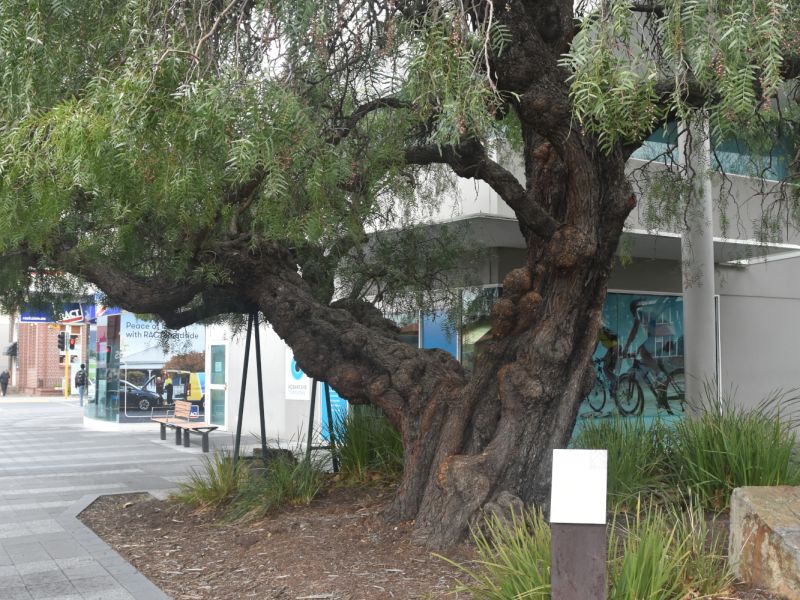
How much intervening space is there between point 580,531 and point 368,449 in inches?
237

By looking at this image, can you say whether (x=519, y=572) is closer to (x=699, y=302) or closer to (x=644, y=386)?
(x=699, y=302)

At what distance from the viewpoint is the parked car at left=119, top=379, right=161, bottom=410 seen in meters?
21.8

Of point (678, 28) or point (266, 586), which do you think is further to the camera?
point (266, 586)

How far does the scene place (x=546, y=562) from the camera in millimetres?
4910

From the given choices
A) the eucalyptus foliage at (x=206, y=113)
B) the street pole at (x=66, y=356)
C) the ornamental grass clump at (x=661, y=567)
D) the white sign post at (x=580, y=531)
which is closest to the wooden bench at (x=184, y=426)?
the eucalyptus foliage at (x=206, y=113)

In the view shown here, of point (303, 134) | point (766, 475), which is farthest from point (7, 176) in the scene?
point (766, 475)

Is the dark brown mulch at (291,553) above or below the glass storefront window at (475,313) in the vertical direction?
below

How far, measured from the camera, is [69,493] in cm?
1149

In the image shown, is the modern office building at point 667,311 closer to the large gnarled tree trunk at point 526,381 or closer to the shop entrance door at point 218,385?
the shop entrance door at point 218,385

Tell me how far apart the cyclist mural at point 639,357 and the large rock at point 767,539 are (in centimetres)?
955

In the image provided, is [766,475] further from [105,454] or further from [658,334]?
[105,454]

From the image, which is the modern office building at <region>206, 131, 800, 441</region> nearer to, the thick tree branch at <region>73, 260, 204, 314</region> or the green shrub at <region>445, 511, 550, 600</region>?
the thick tree branch at <region>73, 260, 204, 314</region>

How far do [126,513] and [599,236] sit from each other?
238 inches

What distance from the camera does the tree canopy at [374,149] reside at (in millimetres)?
5336
